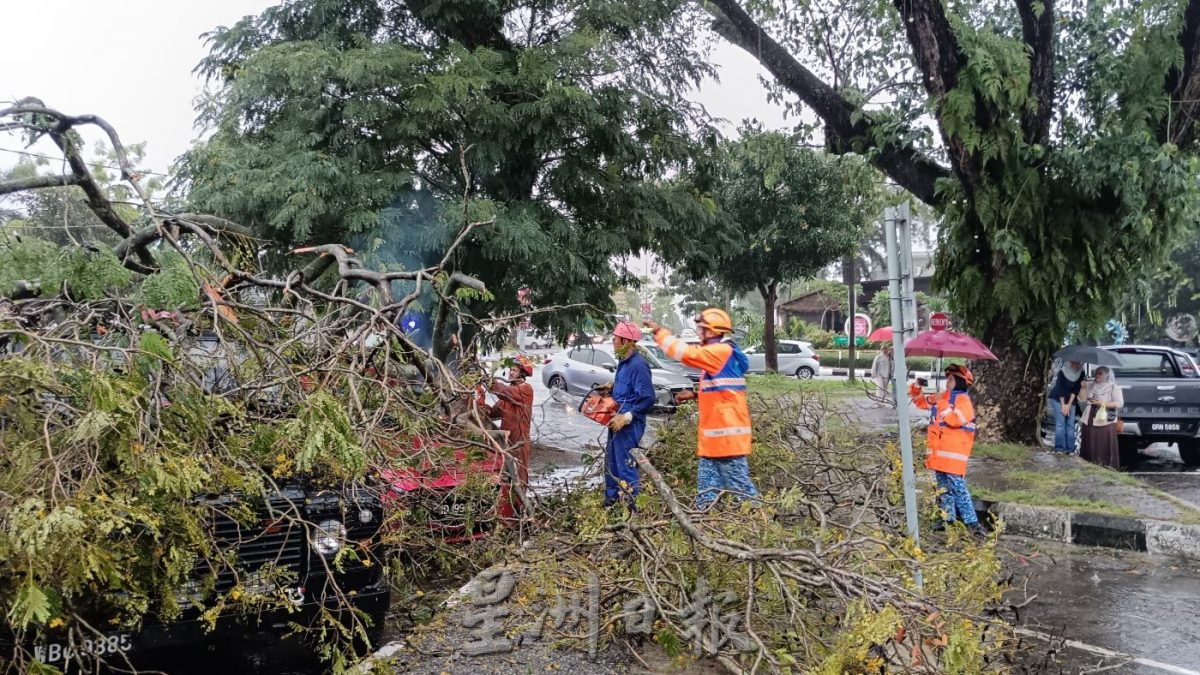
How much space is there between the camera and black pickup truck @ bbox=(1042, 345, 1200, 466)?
37.2ft

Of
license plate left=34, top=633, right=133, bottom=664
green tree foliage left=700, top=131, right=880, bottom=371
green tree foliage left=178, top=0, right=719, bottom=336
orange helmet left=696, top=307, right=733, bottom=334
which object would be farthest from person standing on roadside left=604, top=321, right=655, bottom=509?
green tree foliage left=700, top=131, right=880, bottom=371

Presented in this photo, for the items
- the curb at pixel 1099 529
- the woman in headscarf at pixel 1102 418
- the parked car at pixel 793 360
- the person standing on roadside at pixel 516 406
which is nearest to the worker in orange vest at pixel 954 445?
the curb at pixel 1099 529

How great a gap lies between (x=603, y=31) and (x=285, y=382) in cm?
607

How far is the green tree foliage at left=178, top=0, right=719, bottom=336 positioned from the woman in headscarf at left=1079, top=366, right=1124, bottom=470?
5434 mm

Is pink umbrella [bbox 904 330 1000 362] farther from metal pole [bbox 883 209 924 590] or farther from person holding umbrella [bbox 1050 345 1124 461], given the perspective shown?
metal pole [bbox 883 209 924 590]

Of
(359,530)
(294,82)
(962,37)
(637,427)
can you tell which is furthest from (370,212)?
(962,37)

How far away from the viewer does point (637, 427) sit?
689 cm

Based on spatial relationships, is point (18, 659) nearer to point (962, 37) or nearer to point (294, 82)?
point (294, 82)

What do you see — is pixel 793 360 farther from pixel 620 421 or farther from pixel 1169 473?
pixel 620 421

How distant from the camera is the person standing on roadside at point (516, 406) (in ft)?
22.5

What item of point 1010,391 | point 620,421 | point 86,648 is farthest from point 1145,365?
point 86,648

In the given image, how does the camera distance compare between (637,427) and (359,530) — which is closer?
(359,530)

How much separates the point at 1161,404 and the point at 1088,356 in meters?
1.66

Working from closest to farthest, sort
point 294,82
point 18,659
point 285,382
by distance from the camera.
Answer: point 18,659 → point 285,382 → point 294,82
